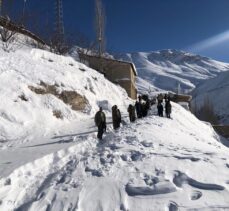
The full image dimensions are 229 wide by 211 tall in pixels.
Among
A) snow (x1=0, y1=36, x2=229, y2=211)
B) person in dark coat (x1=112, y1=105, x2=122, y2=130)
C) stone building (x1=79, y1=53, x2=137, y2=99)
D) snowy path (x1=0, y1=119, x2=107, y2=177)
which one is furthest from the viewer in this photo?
stone building (x1=79, y1=53, x2=137, y2=99)

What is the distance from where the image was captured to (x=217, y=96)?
14912cm

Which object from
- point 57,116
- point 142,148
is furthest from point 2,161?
point 57,116

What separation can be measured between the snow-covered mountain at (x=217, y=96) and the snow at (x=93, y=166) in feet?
295

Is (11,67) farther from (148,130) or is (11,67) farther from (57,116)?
(148,130)

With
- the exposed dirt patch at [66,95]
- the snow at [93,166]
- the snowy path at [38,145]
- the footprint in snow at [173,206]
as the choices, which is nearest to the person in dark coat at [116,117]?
the snow at [93,166]

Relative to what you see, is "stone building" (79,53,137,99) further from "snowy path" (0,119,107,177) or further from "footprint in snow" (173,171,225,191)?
"footprint in snow" (173,171,225,191)

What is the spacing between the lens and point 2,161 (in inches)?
473

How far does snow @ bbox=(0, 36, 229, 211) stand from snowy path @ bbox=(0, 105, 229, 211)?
2 centimetres

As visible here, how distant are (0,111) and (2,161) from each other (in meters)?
6.71

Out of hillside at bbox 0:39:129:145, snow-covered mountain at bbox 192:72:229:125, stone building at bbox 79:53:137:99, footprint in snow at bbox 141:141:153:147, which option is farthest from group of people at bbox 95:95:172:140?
snow-covered mountain at bbox 192:72:229:125

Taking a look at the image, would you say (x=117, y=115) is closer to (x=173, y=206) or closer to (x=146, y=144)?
(x=146, y=144)

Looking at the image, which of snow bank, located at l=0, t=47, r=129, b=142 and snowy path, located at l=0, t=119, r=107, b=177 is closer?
snowy path, located at l=0, t=119, r=107, b=177

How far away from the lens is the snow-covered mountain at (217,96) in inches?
4797

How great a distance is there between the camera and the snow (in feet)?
27.6
